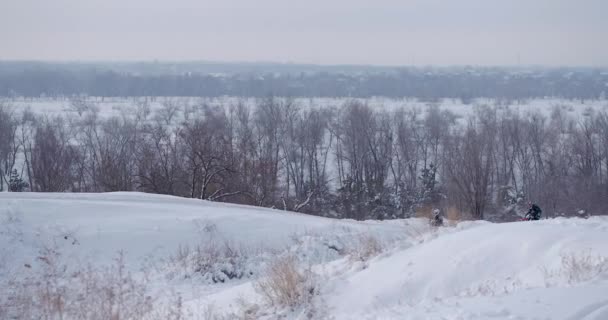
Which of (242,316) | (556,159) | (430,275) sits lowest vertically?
(556,159)

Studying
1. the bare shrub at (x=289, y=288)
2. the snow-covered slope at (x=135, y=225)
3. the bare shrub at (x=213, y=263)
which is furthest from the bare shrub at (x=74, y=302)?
the snow-covered slope at (x=135, y=225)

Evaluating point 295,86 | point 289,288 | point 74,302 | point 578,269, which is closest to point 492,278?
point 578,269

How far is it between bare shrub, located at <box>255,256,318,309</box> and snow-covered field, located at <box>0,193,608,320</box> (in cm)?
6

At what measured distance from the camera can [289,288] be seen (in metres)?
7.45

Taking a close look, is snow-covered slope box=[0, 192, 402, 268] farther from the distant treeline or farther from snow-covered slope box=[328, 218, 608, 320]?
the distant treeline

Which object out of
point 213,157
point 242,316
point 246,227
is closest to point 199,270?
point 246,227

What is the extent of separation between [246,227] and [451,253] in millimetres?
8192

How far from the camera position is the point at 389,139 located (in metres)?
50.4

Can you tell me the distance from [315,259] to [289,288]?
16.4 ft

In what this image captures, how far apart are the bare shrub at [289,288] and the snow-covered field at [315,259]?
0.06 m

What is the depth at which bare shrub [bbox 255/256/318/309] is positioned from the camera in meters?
7.32

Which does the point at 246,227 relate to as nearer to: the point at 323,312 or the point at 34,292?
the point at 34,292

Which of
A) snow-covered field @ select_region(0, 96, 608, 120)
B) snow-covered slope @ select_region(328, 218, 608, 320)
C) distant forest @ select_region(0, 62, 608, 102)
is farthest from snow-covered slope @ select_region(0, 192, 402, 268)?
distant forest @ select_region(0, 62, 608, 102)

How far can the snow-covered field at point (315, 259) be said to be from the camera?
20.4 ft
